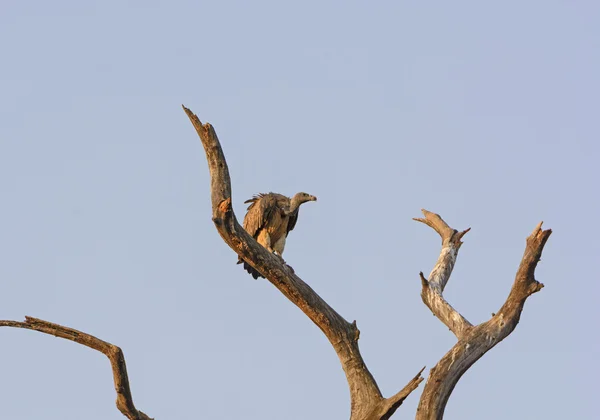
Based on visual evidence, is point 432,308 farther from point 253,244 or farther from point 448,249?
point 253,244

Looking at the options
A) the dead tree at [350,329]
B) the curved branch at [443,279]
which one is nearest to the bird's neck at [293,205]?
the curved branch at [443,279]

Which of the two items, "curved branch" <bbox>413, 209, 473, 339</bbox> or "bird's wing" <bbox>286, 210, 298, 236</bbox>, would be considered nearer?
"curved branch" <bbox>413, 209, 473, 339</bbox>

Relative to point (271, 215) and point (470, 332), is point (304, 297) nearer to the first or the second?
point (470, 332)

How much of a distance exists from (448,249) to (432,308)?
120 centimetres

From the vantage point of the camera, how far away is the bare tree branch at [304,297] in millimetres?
7992

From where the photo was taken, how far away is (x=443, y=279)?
1030cm

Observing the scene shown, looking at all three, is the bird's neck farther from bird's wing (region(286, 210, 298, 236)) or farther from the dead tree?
the dead tree

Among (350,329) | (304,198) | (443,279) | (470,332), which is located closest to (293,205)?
(304,198)

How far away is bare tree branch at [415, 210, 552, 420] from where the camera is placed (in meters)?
8.41

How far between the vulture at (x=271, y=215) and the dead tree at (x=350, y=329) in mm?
3839

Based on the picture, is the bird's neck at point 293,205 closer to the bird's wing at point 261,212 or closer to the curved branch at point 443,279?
the bird's wing at point 261,212

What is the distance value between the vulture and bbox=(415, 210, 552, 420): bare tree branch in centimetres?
341

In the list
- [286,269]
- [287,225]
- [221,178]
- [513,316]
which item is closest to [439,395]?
[513,316]

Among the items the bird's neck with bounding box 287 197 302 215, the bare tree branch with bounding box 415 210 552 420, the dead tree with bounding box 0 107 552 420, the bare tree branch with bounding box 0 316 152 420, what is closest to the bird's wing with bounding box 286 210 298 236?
the bird's neck with bounding box 287 197 302 215
